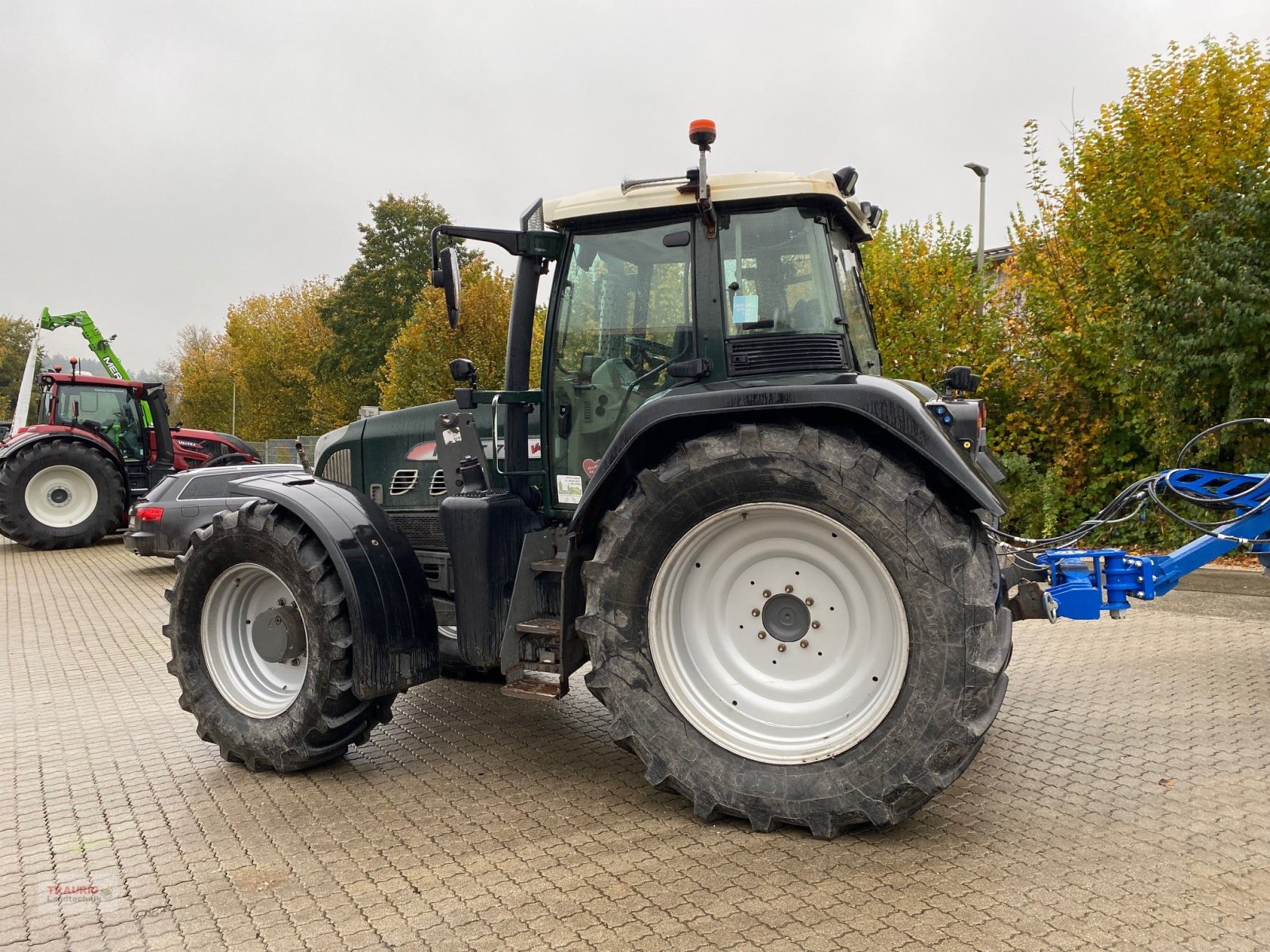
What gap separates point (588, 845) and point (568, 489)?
4.94 feet

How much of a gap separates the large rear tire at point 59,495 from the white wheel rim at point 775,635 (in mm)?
14252

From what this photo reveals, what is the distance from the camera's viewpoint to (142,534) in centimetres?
1072

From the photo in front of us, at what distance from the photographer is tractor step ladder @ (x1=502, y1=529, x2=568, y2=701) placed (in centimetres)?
399

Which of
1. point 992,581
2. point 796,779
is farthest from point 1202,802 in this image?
point 796,779

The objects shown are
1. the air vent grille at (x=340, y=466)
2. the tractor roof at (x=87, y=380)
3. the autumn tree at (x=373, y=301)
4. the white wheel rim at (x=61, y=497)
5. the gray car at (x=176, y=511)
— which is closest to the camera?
the air vent grille at (x=340, y=466)

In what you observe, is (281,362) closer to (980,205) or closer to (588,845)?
(980,205)

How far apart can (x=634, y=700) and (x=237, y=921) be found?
1506 mm

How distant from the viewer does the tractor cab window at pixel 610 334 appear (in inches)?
159

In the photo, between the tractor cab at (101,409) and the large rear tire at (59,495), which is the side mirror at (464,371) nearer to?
the large rear tire at (59,495)

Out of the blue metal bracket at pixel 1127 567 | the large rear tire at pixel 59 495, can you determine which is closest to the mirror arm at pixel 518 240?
the blue metal bracket at pixel 1127 567

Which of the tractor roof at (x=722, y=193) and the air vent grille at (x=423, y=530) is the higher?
the tractor roof at (x=722, y=193)

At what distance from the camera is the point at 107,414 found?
627 inches

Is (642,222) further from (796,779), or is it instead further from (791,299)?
(796,779)

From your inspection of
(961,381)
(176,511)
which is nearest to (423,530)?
(961,381)
